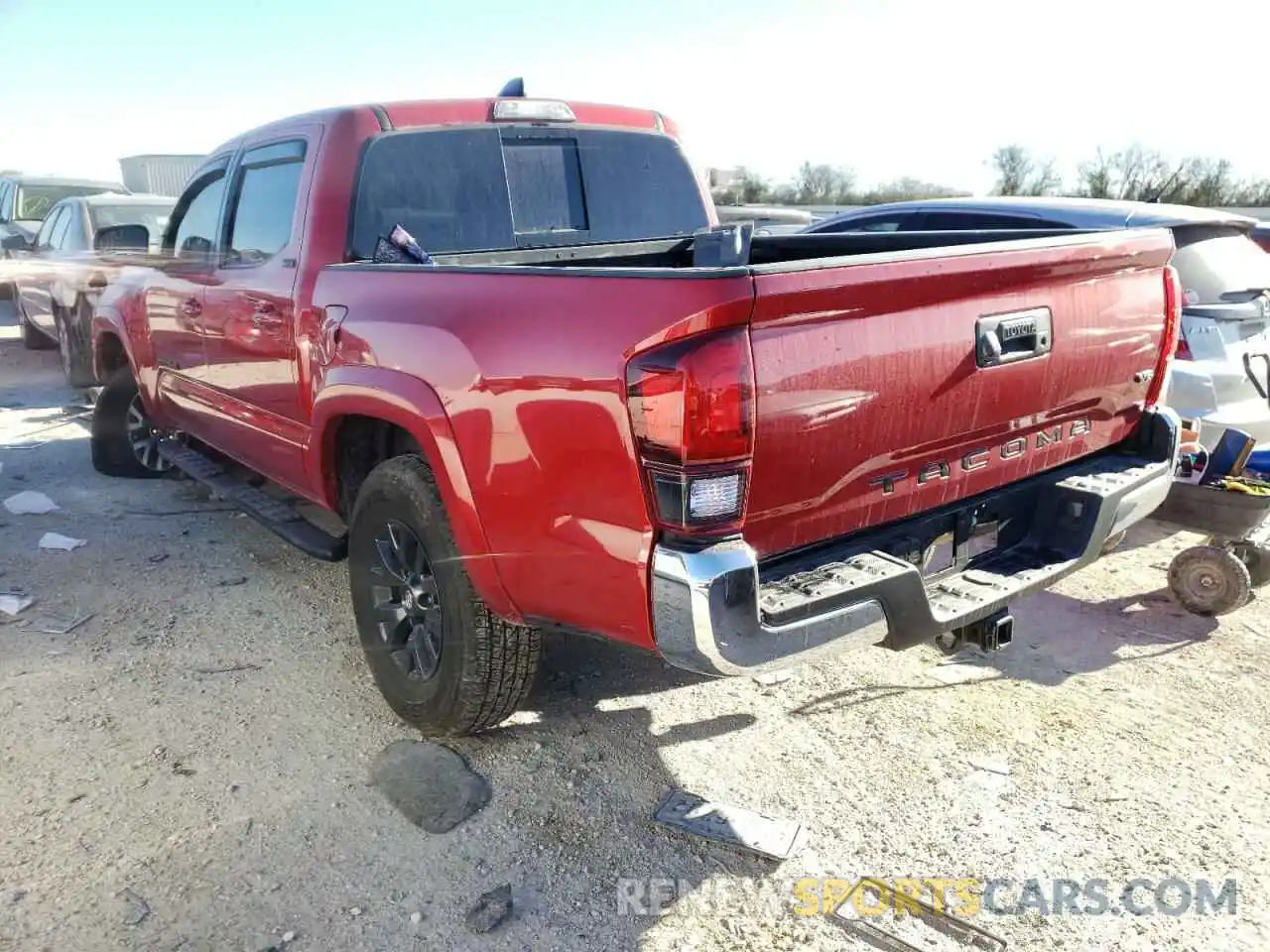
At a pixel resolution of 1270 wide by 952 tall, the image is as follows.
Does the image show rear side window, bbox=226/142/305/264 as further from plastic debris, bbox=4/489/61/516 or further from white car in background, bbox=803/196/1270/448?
white car in background, bbox=803/196/1270/448

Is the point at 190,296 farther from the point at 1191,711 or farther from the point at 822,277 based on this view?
the point at 1191,711

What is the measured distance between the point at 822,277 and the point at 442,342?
1057 millimetres

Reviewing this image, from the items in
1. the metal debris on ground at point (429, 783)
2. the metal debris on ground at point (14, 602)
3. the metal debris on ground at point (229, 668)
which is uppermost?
the metal debris on ground at point (14, 602)

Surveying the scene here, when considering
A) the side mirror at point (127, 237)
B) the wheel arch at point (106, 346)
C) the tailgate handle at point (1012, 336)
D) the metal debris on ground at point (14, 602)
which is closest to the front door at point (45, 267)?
the wheel arch at point (106, 346)

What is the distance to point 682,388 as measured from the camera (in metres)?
2.00

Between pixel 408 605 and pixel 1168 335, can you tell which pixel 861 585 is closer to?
pixel 408 605

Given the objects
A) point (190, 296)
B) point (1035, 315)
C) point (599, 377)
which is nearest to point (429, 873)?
point (599, 377)

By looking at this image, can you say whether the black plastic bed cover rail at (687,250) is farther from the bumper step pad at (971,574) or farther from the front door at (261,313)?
the bumper step pad at (971,574)

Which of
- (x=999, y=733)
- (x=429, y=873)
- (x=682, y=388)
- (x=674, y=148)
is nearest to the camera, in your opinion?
(x=682, y=388)

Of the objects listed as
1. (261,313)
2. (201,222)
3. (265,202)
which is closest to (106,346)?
(201,222)

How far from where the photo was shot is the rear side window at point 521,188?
3361 mm

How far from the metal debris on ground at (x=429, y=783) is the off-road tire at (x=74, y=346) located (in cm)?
648

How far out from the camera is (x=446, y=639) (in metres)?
2.82

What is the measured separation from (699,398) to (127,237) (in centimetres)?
444
